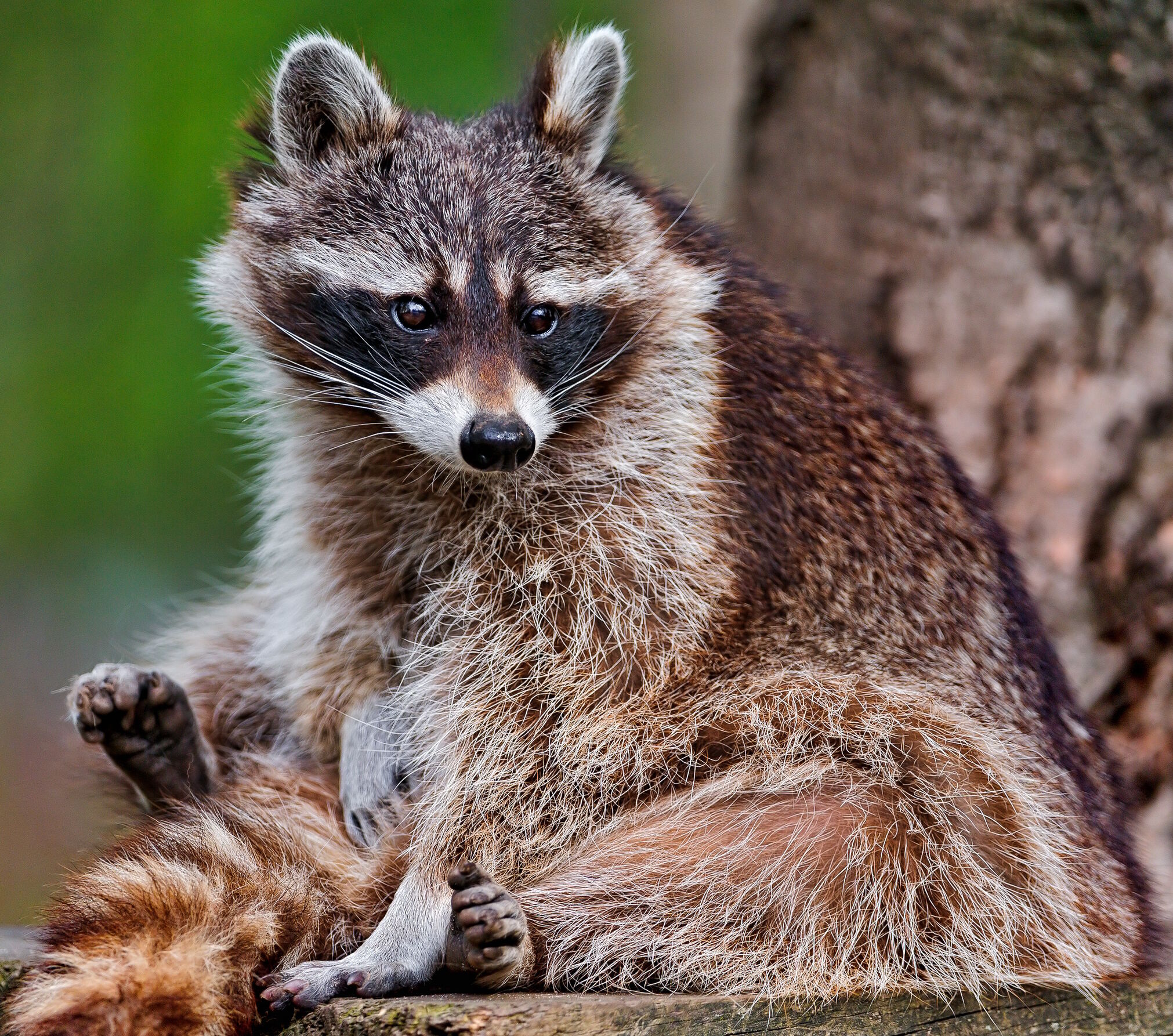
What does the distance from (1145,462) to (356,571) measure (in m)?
3.12

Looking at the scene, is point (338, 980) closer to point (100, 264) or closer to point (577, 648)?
point (577, 648)

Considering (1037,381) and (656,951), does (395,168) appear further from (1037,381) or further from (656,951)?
(1037,381)

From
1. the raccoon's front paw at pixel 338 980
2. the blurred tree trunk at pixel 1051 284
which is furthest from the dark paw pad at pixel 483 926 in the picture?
the blurred tree trunk at pixel 1051 284

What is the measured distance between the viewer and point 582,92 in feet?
12.7

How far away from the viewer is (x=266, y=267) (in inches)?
148

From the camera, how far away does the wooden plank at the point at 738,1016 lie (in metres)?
2.60

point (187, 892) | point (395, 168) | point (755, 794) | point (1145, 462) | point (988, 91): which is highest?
point (988, 91)

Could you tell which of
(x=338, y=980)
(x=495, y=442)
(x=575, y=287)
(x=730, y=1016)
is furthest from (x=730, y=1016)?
(x=575, y=287)

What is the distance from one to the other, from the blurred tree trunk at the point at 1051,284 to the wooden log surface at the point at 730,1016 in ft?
6.03

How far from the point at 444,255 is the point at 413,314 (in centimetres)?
19

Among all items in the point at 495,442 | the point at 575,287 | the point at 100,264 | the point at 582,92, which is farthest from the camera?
the point at 100,264

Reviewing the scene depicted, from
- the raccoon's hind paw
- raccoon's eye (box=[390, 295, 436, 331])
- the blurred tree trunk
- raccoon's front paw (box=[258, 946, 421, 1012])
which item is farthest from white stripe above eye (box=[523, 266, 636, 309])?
raccoon's front paw (box=[258, 946, 421, 1012])

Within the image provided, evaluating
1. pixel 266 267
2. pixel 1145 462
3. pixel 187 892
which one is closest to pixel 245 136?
pixel 266 267

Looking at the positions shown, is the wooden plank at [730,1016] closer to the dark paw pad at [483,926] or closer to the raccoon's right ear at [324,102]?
the dark paw pad at [483,926]
